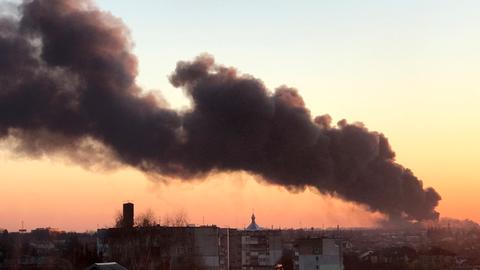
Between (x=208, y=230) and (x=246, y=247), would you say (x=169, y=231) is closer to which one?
(x=208, y=230)

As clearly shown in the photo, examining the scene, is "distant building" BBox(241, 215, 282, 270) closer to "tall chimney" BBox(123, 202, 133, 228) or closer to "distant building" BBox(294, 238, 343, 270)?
"distant building" BBox(294, 238, 343, 270)

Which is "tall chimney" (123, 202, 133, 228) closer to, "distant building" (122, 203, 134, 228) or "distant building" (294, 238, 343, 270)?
"distant building" (122, 203, 134, 228)

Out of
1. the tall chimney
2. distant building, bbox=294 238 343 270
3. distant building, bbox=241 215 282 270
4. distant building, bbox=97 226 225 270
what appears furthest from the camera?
distant building, bbox=241 215 282 270

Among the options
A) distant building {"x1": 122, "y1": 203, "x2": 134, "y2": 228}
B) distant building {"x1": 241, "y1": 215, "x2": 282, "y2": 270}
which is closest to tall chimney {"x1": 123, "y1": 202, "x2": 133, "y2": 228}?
distant building {"x1": 122, "y1": 203, "x2": 134, "y2": 228}

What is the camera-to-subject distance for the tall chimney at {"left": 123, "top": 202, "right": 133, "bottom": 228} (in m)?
64.7

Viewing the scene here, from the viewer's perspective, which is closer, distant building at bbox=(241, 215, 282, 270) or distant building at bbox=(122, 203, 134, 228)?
distant building at bbox=(122, 203, 134, 228)

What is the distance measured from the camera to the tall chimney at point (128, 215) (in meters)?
64.7

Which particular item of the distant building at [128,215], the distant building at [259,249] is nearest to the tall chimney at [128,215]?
the distant building at [128,215]

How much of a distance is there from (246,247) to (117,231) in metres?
18.4

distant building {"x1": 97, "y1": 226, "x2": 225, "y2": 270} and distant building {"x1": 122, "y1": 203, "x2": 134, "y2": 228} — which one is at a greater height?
distant building {"x1": 122, "y1": 203, "x2": 134, "y2": 228}

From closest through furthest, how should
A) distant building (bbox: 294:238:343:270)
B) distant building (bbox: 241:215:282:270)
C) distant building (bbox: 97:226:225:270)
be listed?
distant building (bbox: 97:226:225:270), distant building (bbox: 294:238:343:270), distant building (bbox: 241:215:282:270)

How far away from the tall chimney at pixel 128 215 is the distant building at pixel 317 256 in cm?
1475

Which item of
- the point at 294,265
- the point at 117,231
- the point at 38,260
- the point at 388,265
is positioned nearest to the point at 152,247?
the point at 117,231

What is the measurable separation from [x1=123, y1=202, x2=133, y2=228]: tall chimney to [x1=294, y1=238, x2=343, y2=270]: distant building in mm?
14747
